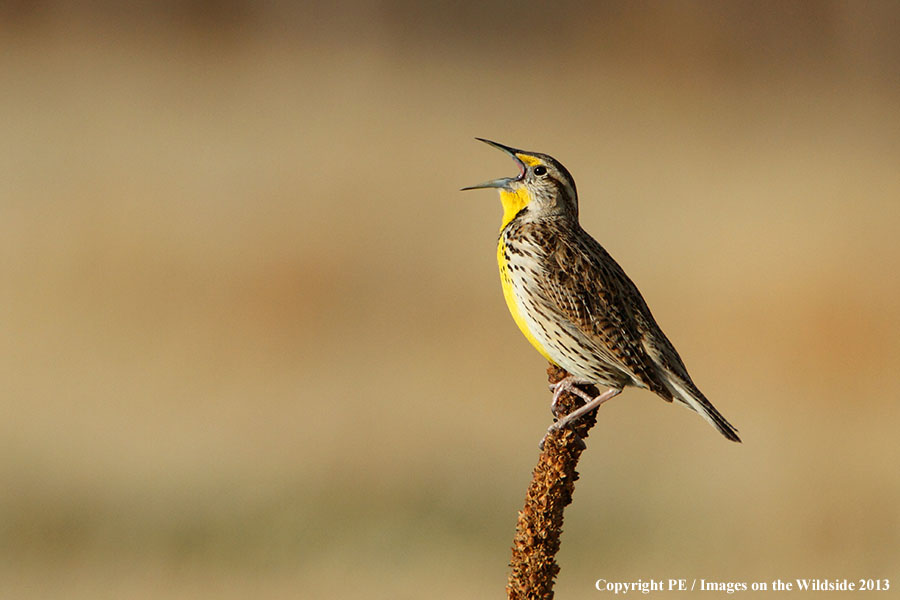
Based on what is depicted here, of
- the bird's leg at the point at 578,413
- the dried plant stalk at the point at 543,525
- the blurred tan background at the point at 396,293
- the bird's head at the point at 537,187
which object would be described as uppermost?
the blurred tan background at the point at 396,293

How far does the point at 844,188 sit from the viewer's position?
9.09 m

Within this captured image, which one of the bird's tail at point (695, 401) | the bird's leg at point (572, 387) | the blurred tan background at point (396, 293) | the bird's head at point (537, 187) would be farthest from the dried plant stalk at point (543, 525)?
the blurred tan background at point (396, 293)

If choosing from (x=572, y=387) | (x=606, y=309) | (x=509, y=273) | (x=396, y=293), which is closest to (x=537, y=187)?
(x=509, y=273)

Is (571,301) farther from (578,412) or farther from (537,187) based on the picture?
(578,412)

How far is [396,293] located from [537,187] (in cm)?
512

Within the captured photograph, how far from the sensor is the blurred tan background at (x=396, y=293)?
16.5ft

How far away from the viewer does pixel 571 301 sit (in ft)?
7.73

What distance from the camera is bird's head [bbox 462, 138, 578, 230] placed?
2.44m

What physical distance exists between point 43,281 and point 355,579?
3.60m

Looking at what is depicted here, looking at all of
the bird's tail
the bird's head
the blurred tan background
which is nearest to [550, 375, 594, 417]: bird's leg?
the bird's tail

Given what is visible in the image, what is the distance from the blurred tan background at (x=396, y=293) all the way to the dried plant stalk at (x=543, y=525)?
2.94 meters

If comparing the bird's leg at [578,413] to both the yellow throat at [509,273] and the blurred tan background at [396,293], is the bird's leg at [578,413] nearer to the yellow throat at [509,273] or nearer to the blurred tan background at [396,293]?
the yellow throat at [509,273]

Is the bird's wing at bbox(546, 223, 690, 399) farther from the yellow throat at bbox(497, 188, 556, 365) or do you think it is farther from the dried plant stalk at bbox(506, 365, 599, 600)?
the dried plant stalk at bbox(506, 365, 599, 600)

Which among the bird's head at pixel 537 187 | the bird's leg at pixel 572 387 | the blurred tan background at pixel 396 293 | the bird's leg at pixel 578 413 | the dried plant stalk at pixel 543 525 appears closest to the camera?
the dried plant stalk at pixel 543 525
